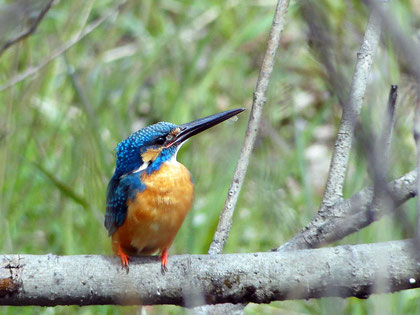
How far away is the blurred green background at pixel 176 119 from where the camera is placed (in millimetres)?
2387

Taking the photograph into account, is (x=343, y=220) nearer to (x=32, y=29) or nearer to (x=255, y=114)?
(x=255, y=114)

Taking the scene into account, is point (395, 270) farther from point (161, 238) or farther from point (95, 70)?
point (95, 70)

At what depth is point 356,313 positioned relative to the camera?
2.62m

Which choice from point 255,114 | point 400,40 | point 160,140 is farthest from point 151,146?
point 400,40

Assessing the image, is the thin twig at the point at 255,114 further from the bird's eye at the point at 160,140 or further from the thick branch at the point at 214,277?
the bird's eye at the point at 160,140

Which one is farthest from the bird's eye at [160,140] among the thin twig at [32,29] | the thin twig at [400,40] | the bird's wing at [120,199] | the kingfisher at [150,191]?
the thin twig at [400,40]

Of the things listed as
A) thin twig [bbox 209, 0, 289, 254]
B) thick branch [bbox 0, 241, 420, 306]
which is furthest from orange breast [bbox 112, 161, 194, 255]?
thick branch [bbox 0, 241, 420, 306]

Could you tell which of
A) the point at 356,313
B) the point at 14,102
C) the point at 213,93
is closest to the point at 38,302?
the point at 356,313

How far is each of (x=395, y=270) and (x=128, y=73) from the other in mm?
3013

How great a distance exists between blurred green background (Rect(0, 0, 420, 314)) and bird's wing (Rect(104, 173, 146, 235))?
6 cm

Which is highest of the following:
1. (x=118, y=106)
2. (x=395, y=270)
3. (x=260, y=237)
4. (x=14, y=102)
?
(x=118, y=106)

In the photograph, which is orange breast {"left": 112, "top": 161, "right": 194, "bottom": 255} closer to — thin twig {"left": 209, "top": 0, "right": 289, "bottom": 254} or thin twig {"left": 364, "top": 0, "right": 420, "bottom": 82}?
thin twig {"left": 209, "top": 0, "right": 289, "bottom": 254}

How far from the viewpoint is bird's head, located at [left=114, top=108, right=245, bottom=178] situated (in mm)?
2475

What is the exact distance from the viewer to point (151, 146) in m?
2.51
